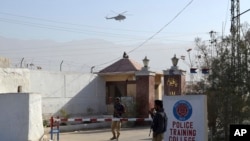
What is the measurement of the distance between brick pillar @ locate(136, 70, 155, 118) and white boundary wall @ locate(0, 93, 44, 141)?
10.3 meters

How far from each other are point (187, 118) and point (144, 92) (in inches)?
589

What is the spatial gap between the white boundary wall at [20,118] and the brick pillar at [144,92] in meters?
10.3

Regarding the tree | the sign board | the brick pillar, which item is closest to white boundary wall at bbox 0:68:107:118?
the brick pillar

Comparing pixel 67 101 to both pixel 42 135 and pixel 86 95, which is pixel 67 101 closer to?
pixel 86 95

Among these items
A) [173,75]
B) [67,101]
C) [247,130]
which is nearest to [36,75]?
[67,101]

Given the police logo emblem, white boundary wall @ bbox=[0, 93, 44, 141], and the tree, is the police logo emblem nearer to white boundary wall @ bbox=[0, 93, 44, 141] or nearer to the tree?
the tree

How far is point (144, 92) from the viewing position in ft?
89.9

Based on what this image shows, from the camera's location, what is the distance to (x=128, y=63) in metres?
31.0

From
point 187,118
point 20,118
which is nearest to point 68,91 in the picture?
point 20,118

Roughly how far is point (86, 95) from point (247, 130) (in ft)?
73.0

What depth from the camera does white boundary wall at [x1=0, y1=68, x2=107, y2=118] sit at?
26044 millimetres

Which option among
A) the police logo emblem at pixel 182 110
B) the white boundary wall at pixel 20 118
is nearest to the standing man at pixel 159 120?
the police logo emblem at pixel 182 110

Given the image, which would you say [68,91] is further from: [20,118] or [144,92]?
[20,118]

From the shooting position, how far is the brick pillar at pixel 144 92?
89.6 ft
